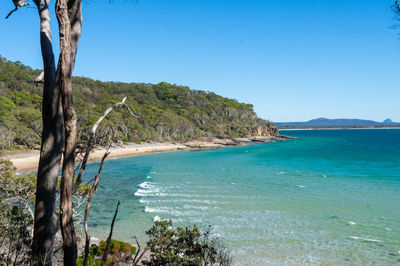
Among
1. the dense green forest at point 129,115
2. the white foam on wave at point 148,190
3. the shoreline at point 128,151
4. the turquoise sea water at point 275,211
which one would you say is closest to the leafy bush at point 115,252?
the turquoise sea water at point 275,211

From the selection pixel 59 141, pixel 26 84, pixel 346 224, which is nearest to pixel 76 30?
pixel 59 141

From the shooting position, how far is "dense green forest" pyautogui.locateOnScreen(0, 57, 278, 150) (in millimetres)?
35306

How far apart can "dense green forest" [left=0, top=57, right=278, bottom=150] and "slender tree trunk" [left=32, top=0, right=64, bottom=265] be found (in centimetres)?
46

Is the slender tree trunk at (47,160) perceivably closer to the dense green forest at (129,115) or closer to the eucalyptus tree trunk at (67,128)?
the eucalyptus tree trunk at (67,128)

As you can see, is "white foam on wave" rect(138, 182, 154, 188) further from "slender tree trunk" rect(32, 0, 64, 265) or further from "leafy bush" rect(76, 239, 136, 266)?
"slender tree trunk" rect(32, 0, 64, 265)

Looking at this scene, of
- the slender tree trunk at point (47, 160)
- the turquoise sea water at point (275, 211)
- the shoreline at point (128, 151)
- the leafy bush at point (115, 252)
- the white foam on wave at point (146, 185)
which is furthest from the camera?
the shoreline at point (128, 151)

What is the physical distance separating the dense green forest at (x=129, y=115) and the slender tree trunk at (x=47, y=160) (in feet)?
1.52

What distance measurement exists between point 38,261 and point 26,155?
3694 cm

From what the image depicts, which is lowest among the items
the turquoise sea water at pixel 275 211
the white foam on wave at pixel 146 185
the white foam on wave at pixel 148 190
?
the white foam on wave at pixel 146 185

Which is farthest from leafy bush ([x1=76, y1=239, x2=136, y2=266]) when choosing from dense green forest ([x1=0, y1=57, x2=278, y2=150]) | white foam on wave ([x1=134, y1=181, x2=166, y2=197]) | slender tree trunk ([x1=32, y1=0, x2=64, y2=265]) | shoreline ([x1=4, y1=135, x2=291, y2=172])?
shoreline ([x1=4, y1=135, x2=291, y2=172])

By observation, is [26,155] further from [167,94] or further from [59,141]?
[167,94]

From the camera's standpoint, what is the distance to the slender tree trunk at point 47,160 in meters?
2.53

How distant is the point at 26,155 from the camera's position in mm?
33594

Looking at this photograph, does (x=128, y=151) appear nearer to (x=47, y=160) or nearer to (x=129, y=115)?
(x=129, y=115)
